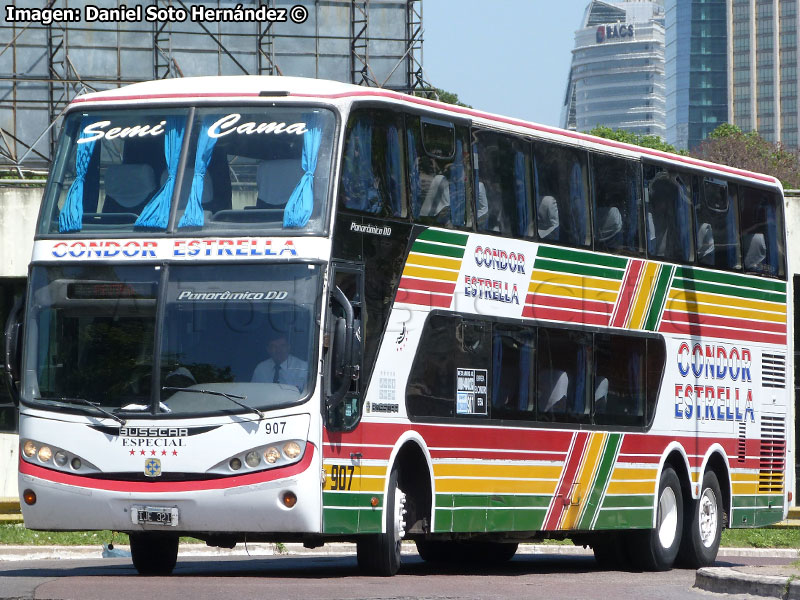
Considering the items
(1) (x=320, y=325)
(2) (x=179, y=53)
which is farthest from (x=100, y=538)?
(2) (x=179, y=53)

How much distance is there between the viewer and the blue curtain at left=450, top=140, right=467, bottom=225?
1547cm

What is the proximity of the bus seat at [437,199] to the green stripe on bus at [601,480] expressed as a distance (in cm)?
386

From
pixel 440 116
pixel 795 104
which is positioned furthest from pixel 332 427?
pixel 795 104

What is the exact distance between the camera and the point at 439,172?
15344 mm

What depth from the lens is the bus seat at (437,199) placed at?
15.1m

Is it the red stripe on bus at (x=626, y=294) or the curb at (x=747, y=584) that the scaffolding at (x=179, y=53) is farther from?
the curb at (x=747, y=584)

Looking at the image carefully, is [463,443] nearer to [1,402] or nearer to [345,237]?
[345,237]

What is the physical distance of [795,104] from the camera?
196 metres

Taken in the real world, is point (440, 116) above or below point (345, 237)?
above

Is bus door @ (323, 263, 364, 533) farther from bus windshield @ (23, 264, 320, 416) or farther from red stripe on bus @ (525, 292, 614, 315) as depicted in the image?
red stripe on bus @ (525, 292, 614, 315)

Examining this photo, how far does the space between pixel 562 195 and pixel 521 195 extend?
0.84m

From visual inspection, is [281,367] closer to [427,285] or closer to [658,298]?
[427,285]

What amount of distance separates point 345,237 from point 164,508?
105 inches

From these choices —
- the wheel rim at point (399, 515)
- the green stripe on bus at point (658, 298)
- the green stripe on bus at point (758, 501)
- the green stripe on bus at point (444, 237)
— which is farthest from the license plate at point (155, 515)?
the green stripe on bus at point (758, 501)
